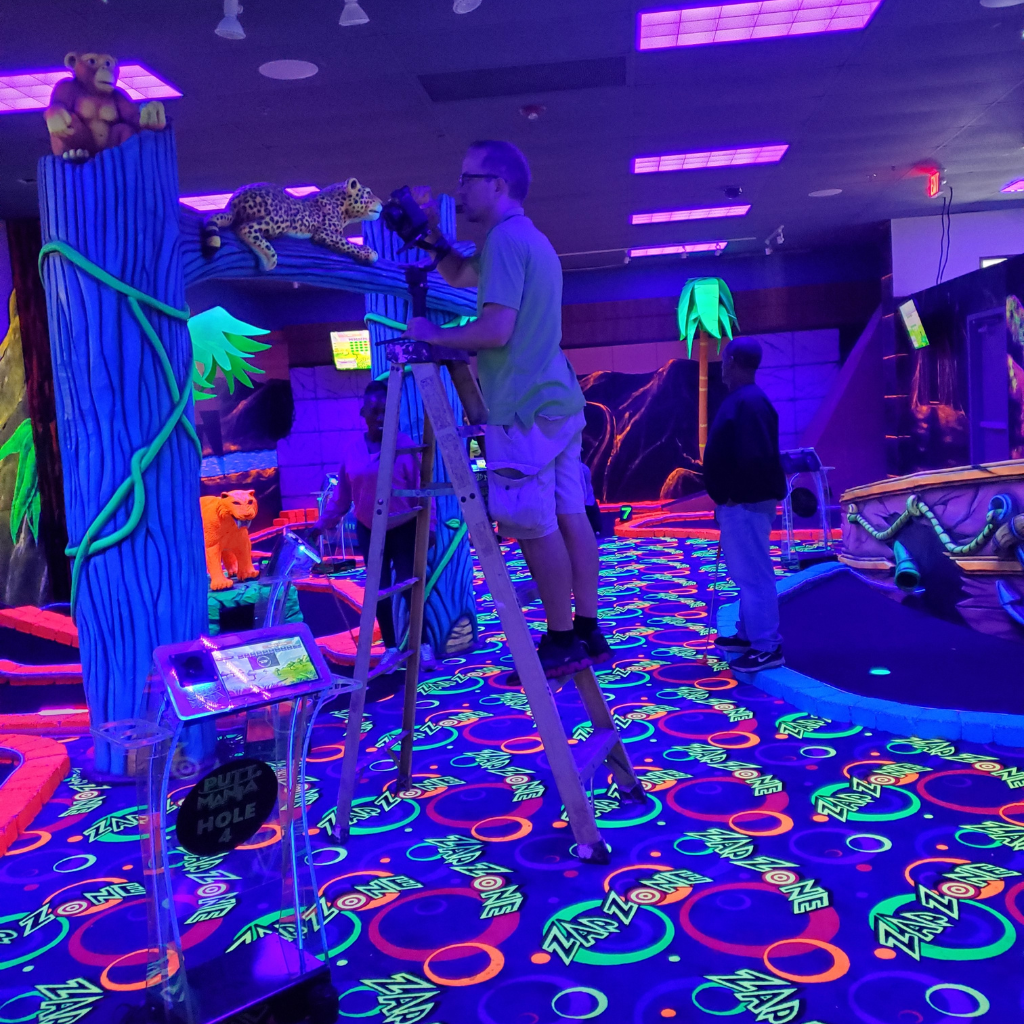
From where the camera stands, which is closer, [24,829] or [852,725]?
[24,829]

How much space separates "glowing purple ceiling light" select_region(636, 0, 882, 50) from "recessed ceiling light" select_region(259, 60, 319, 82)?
181cm

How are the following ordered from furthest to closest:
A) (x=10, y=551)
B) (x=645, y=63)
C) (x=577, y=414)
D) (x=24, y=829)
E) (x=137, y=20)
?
(x=10, y=551) → (x=645, y=63) → (x=137, y=20) → (x=24, y=829) → (x=577, y=414)

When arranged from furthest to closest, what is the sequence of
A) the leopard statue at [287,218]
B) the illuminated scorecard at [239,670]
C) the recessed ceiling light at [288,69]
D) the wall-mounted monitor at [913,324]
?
the wall-mounted monitor at [913,324], the recessed ceiling light at [288,69], the leopard statue at [287,218], the illuminated scorecard at [239,670]

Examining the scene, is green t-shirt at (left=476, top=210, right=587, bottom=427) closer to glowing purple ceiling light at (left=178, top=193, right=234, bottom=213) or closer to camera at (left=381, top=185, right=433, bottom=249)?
camera at (left=381, top=185, right=433, bottom=249)

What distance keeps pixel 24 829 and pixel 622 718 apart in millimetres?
1989

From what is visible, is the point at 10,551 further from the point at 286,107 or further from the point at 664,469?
the point at 664,469

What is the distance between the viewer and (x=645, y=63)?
5.07m

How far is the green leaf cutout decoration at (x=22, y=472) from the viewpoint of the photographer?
720 cm

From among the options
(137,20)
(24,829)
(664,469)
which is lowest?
(24,829)

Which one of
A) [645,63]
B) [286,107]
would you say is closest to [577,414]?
[645,63]

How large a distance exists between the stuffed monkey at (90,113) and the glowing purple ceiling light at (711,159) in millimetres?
4789

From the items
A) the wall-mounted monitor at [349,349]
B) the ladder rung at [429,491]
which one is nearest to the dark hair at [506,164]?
the ladder rung at [429,491]

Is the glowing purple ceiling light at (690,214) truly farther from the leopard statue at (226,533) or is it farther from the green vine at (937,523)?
the leopard statue at (226,533)

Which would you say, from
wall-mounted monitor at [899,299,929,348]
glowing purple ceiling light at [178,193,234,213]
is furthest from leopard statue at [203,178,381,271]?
wall-mounted monitor at [899,299,929,348]
